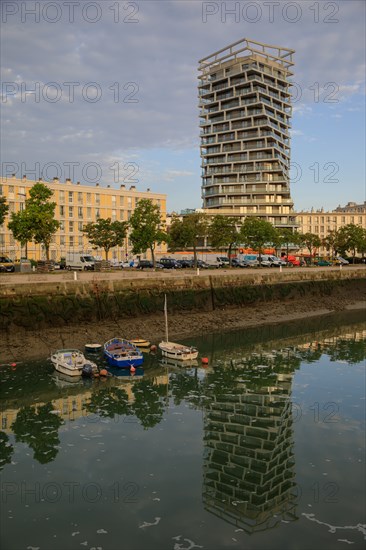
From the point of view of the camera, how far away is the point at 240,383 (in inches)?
1372

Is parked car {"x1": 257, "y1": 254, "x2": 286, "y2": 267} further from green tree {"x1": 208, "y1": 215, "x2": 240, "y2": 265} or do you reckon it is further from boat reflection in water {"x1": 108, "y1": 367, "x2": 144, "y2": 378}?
boat reflection in water {"x1": 108, "y1": 367, "x2": 144, "y2": 378}

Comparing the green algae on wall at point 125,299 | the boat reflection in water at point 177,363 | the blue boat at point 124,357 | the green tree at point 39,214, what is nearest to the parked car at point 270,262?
the green algae on wall at point 125,299

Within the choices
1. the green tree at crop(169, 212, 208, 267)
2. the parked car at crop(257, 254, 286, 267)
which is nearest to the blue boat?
the green tree at crop(169, 212, 208, 267)

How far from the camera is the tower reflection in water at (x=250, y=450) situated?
18.5m

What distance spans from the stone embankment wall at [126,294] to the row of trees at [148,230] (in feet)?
46.8

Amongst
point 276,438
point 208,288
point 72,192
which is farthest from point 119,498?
point 72,192

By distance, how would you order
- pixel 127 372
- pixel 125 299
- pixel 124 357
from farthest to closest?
1. pixel 125 299
2. pixel 124 357
3. pixel 127 372

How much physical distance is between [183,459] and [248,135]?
134219 millimetres

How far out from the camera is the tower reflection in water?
18.5 m

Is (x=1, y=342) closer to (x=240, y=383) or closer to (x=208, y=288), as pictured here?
(x=240, y=383)

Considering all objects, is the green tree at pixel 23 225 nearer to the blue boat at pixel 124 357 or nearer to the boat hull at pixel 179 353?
the blue boat at pixel 124 357

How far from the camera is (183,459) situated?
22344 mm

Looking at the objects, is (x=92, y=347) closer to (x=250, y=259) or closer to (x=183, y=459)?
(x=183, y=459)

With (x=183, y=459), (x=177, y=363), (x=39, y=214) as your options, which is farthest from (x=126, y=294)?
(x=183, y=459)
